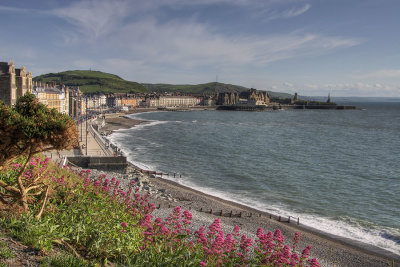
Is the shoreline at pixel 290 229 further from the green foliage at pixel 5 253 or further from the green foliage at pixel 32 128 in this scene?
the green foliage at pixel 5 253

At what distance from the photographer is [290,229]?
1780 cm

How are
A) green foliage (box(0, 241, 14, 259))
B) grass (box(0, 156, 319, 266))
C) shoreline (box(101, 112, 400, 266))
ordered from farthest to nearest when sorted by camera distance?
1. shoreline (box(101, 112, 400, 266))
2. grass (box(0, 156, 319, 266))
3. green foliage (box(0, 241, 14, 259))

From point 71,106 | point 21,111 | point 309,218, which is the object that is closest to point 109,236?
point 21,111

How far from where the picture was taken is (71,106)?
84.3 metres

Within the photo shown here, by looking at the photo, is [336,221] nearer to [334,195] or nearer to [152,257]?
[334,195]

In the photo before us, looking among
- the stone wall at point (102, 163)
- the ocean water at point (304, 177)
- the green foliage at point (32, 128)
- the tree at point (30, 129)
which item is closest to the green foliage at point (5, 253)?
the tree at point (30, 129)

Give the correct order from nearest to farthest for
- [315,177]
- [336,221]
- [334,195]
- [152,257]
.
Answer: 1. [152,257]
2. [336,221]
3. [334,195]
4. [315,177]

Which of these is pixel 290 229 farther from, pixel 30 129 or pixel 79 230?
pixel 30 129

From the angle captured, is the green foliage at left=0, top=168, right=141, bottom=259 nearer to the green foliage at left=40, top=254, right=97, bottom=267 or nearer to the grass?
the grass

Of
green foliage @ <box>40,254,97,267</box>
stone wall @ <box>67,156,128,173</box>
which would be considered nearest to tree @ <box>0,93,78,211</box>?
green foliage @ <box>40,254,97,267</box>

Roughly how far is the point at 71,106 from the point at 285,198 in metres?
72.6

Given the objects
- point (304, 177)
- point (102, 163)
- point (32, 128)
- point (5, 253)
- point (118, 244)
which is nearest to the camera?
point (5, 253)

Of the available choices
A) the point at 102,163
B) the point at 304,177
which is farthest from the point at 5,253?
the point at 304,177

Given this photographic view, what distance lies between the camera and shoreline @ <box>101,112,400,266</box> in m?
14.7
